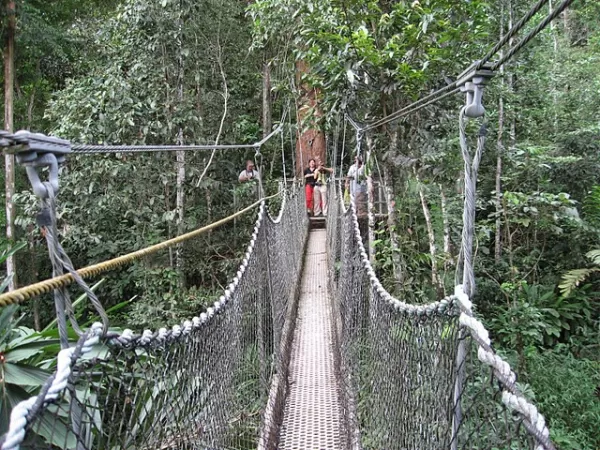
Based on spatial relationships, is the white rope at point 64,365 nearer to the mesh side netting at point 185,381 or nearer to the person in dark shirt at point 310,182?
the mesh side netting at point 185,381

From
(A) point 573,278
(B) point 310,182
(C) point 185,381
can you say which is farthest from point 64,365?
(B) point 310,182

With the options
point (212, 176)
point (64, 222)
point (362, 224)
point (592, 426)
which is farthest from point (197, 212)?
point (592, 426)

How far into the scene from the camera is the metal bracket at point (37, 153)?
48 cm

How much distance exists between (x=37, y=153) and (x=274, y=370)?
162cm

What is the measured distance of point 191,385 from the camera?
0.95 m

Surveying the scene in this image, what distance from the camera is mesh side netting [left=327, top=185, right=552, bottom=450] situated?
702 mm

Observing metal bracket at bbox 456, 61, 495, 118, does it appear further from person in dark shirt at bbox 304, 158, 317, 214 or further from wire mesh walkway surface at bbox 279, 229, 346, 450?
person in dark shirt at bbox 304, 158, 317, 214

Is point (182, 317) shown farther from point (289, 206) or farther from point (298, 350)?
point (298, 350)

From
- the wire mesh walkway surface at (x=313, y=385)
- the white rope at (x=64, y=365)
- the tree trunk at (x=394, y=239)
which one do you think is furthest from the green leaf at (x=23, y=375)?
the tree trunk at (x=394, y=239)

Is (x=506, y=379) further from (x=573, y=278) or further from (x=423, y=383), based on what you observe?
(x=573, y=278)

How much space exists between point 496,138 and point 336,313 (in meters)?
2.24

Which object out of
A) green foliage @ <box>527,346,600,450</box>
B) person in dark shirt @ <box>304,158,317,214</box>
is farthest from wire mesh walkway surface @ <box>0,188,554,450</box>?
person in dark shirt @ <box>304,158,317,214</box>

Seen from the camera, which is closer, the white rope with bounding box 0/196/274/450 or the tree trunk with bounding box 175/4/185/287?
the white rope with bounding box 0/196/274/450

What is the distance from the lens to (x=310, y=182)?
5715mm
